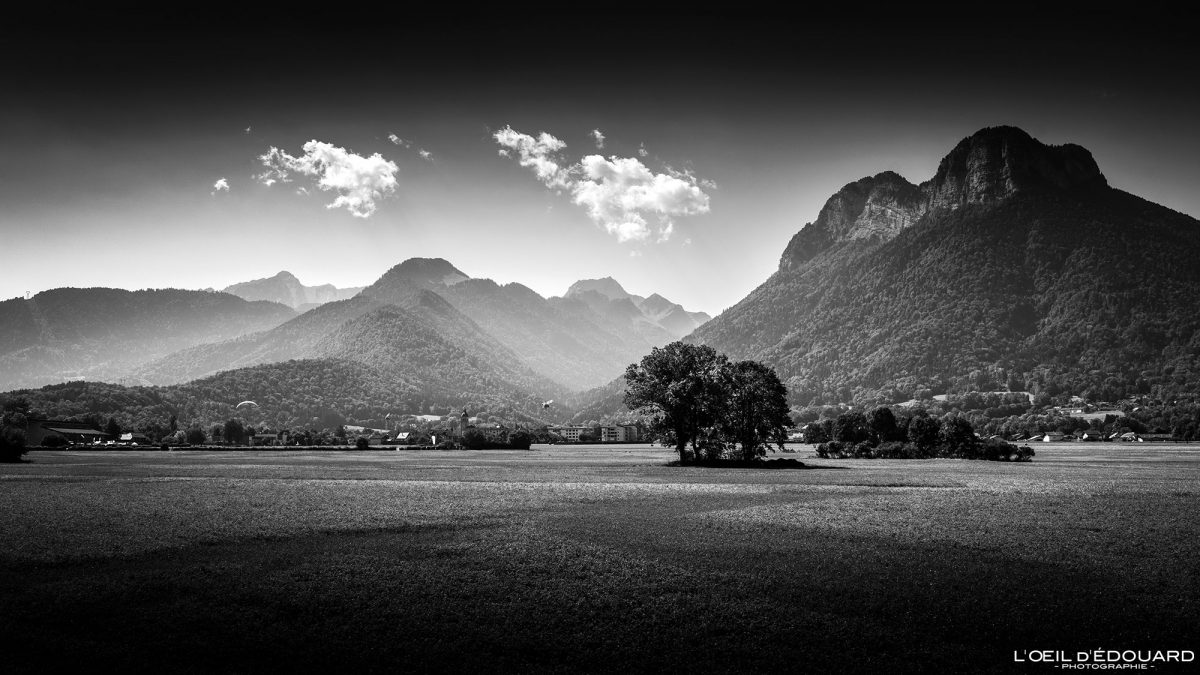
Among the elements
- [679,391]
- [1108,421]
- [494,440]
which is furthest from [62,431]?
[1108,421]

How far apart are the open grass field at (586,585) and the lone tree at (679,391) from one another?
42216mm

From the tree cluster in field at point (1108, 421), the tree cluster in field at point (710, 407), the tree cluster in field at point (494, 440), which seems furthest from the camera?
the tree cluster in field at point (494, 440)

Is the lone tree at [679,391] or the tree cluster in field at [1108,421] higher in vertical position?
the lone tree at [679,391]

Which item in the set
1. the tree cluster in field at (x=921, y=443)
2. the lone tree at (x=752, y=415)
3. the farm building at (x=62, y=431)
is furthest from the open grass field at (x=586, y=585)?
the farm building at (x=62, y=431)

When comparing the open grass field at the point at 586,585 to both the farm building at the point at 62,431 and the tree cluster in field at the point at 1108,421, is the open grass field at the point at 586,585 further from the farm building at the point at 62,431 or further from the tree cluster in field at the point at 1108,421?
the farm building at the point at 62,431

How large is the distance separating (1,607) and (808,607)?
17559 mm

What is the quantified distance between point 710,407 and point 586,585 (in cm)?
6076

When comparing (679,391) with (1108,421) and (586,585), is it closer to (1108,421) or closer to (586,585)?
(586,585)

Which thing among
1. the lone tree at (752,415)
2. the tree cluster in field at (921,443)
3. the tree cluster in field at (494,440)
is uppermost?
the lone tree at (752,415)

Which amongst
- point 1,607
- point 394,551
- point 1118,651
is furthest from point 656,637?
point 1,607

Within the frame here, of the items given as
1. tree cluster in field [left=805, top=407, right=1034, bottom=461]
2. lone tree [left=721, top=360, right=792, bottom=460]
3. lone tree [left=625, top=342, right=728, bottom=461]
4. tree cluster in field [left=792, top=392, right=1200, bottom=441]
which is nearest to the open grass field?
lone tree [left=625, top=342, right=728, bottom=461]

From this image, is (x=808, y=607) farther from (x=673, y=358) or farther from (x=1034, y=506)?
(x=673, y=358)

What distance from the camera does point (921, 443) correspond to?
95.7 m

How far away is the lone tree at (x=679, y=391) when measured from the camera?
75250 mm
